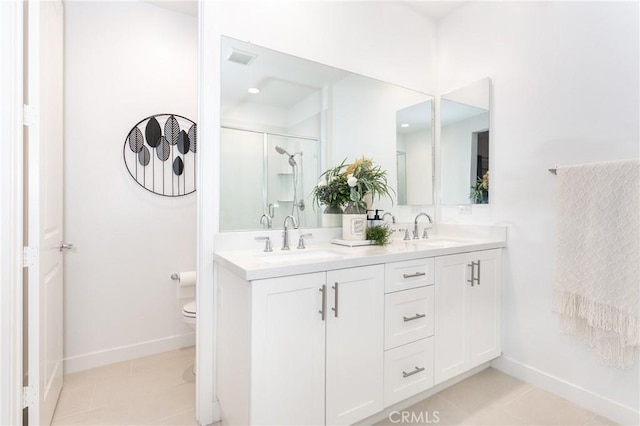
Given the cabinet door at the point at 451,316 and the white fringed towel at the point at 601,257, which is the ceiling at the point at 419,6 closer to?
the white fringed towel at the point at 601,257

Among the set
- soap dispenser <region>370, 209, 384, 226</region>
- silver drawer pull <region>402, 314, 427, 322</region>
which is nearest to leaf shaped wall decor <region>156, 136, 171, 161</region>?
soap dispenser <region>370, 209, 384, 226</region>

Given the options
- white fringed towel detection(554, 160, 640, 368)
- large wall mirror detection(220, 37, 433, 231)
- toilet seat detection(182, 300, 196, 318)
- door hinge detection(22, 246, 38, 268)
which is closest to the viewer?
door hinge detection(22, 246, 38, 268)

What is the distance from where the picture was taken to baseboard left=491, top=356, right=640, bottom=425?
1.70m

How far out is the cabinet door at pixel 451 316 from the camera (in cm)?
186

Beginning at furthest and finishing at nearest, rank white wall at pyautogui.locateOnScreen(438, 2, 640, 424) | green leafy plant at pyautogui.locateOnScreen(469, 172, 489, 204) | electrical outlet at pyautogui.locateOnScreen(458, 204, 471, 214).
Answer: electrical outlet at pyautogui.locateOnScreen(458, 204, 471, 214), green leafy plant at pyautogui.locateOnScreen(469, 172, 489, 204), white wall at pyautogui.locateOnScreen(438, 2, 640, 424)

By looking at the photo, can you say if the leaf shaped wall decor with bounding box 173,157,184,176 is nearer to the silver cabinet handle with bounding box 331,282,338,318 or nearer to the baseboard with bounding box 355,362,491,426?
the silver cabinet handle with bounding box 331,282,338,318

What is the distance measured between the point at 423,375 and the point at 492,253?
962 mm

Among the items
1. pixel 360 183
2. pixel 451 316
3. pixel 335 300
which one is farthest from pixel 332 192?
pixel 451 316

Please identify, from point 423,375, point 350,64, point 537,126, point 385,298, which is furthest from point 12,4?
point 537,126

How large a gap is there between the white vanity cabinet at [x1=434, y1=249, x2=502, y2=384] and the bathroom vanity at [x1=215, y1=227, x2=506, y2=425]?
1cm

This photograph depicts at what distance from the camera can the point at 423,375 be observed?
1.79 meters

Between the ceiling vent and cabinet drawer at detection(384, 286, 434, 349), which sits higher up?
the ceiling vent

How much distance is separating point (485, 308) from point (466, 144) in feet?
4.02

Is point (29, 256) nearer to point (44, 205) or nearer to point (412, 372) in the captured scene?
point (44, 205)
